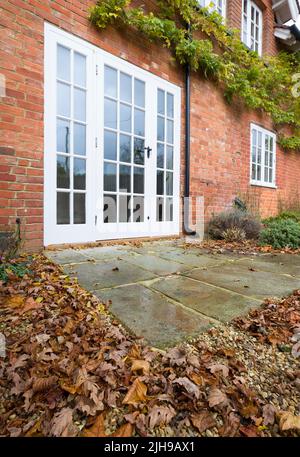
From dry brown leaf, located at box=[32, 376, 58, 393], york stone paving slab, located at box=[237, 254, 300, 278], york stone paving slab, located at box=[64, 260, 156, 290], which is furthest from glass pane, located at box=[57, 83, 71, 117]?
dry brown leaf, located at box=[32, 376, 58, 393]

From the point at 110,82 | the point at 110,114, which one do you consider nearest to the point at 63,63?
the point at 110,82

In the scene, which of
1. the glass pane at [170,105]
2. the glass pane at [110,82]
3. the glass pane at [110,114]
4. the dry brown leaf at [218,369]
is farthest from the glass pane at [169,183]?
the dry brown leaf at [218,369]

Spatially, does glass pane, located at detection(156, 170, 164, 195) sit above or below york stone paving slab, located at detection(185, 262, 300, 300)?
above

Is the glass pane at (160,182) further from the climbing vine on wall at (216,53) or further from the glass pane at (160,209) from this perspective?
the climbing vine on wall at (216,53)

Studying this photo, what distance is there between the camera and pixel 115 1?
3.13 meters

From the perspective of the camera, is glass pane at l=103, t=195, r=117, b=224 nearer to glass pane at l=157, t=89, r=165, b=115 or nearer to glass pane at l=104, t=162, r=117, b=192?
glass pane at l=104, t=162, r=117, b=192

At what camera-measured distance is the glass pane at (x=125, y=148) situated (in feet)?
11.8

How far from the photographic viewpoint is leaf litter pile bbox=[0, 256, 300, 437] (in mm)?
817

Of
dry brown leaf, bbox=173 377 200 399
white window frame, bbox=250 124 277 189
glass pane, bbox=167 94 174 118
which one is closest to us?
dry brown leaf, bbox=173 377 200 399

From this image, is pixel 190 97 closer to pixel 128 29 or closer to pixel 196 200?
pixel 128 29

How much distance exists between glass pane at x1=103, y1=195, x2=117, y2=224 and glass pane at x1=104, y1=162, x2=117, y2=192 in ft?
0.37

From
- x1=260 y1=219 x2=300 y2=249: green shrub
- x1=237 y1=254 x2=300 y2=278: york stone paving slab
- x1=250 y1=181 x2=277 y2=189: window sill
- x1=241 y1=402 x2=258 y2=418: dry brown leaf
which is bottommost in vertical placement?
x1=241 y1=402 x2=258 y2=418: dry brown leaf

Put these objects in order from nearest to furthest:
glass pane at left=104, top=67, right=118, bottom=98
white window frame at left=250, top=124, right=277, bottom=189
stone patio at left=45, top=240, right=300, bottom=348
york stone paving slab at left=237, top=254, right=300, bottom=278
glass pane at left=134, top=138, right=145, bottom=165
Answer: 1. stone patio at left=45, top=240, right=300, bottom=348
2. york stone paving slab at left=237, top=254, right=300, bottom=278
3. glass pane at left=104, top=67, right=118, bottom=98
4. glass pane at left=134, top=138, right=145, bottom=165
5. white window frame at left=250, top=124, right=277, bottom=189

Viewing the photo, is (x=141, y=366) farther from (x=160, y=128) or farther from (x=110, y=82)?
(x=160, y=128)
